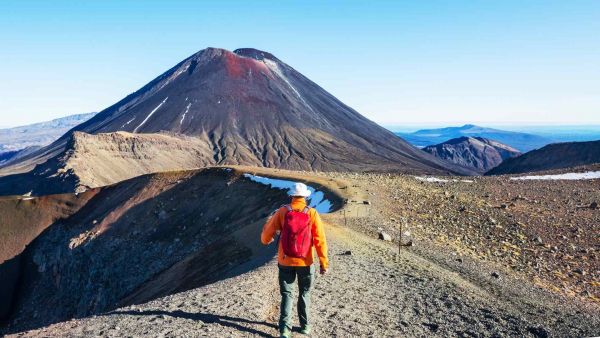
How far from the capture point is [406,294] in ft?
38.2

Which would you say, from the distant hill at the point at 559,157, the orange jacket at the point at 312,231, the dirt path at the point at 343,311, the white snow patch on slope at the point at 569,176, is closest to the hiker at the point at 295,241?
the orange jacket at the point at 312,231

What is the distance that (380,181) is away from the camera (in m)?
33.0

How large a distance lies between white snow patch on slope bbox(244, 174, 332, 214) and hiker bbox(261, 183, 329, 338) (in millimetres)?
15363

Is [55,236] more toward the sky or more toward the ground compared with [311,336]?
more toward the ground

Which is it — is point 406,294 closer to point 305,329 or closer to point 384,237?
point 305,329

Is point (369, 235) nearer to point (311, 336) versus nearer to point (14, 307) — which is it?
point (311, 336)

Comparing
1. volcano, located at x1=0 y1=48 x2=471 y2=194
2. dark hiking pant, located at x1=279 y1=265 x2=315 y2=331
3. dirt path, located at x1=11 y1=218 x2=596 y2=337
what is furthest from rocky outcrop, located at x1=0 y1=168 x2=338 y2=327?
volcano, located at x1=0 y1=48 x2=471 y2=194

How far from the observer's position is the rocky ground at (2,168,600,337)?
9.55 m

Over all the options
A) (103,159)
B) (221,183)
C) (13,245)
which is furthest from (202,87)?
(221,183)

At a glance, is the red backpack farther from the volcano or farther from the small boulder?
the volcano

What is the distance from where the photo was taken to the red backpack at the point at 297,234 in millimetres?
8289

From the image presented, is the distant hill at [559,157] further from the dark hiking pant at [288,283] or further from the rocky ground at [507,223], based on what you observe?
the dark hiking pant at [288,283]

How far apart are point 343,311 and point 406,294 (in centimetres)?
216

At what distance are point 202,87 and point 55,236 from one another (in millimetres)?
148311
